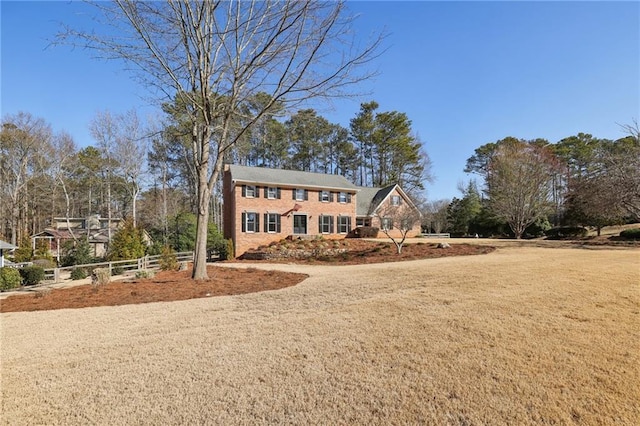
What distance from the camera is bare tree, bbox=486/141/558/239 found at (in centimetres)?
2934

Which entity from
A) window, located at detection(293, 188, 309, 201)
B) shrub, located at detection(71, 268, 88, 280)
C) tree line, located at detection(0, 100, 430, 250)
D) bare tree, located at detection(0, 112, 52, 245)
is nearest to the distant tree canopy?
tree line, located at detection(0, 100, 430, 250)

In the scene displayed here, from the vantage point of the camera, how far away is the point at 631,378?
3.63m

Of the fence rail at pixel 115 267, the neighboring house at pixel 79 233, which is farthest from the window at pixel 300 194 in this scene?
the neighboring house at pixel 79 233

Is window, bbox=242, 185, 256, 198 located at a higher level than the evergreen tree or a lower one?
higher

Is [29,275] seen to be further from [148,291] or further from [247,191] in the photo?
[247,191]

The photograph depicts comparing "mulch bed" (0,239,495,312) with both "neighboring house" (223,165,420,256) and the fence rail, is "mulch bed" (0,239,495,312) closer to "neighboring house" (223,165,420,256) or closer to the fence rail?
the fence rail

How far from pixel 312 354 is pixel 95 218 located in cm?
3549

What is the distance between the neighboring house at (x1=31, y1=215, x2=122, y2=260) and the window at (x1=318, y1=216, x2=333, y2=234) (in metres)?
15.7

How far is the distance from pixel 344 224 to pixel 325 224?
1901 millimetres

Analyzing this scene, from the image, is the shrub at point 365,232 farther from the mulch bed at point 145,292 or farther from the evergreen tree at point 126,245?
the mulch bed at point 145,292

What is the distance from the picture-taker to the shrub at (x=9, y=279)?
542 inches

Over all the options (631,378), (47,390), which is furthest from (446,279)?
(47,390)

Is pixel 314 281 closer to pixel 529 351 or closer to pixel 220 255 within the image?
pixel 529 351

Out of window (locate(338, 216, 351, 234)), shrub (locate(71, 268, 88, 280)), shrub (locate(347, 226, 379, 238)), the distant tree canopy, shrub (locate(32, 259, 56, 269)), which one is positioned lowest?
shrub (locate(71, 268, 88, 280))
